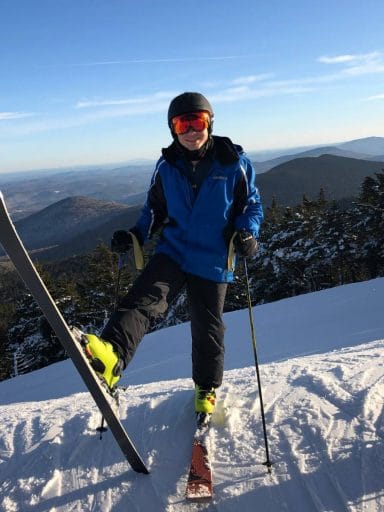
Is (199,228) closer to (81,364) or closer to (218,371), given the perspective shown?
(218,371)

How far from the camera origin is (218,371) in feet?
12.0

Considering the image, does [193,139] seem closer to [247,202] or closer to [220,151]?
[220,151]

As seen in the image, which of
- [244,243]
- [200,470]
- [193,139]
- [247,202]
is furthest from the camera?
[247,202]

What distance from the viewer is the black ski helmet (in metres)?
3.51

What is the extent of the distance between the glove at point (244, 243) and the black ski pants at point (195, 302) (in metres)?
0.35

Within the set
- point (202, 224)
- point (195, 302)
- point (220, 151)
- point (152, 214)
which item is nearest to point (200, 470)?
point (195, 302)

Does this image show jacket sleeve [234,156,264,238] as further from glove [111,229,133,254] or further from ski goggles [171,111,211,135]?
glove [111,229,133,254]

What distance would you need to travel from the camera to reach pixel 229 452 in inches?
125

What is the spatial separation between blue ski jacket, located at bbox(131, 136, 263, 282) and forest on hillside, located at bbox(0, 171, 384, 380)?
2439cm

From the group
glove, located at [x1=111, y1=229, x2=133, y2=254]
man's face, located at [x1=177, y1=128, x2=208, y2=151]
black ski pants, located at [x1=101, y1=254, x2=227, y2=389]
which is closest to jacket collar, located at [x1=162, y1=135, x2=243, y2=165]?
man's face, located at [x1=177, y1=128, x2=208, y2=151]

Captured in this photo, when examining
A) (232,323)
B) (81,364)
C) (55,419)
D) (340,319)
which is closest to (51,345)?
(232,323)

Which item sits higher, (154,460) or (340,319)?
(154,460)

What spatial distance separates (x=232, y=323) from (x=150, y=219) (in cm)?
1091

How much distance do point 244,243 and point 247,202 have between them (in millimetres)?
Result: 429
